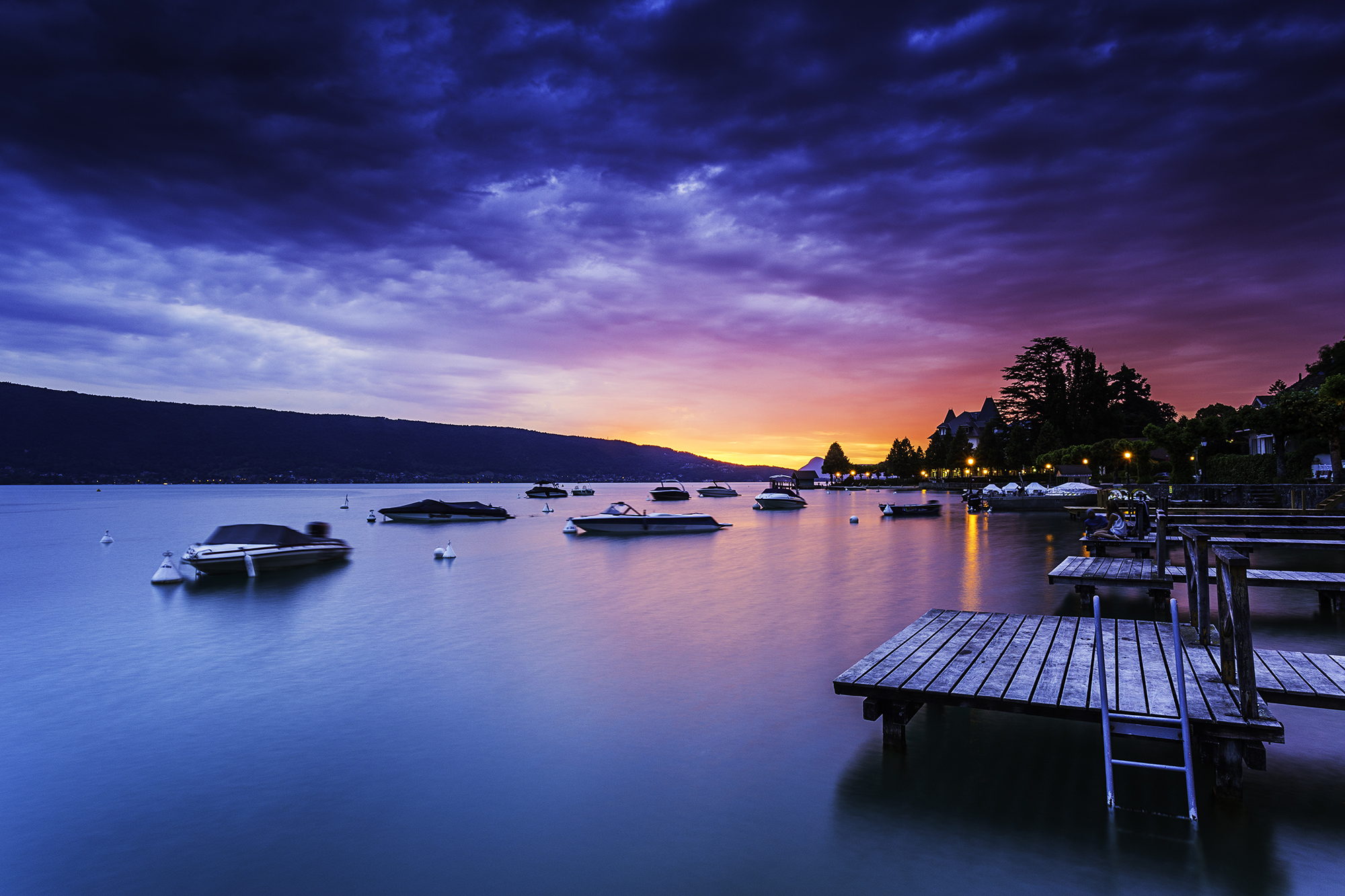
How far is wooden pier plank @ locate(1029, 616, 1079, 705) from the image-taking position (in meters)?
6.42

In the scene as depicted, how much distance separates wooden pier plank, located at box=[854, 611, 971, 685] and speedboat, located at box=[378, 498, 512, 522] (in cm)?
5668

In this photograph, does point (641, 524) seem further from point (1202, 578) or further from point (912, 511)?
point (1202, 578)

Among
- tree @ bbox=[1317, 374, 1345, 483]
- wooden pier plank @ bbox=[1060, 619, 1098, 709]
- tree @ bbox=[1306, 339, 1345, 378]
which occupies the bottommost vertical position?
wooden pier plank @ bbox=[1060, 619, 1098, 709]

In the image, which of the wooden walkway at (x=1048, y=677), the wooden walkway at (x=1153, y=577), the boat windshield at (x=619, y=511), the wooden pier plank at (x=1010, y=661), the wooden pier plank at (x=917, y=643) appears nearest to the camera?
the wooden walkway at (x=1048, y=677)

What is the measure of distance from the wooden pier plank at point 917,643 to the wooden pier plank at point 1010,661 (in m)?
0.83

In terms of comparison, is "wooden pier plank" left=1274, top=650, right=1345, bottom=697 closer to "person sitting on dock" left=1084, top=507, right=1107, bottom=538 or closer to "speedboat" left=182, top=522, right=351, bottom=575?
"person sitting on dock" left=1084, top=507, right=1107, bottom=538

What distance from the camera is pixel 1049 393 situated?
112m

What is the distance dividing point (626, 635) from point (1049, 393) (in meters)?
116

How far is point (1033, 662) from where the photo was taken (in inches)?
301

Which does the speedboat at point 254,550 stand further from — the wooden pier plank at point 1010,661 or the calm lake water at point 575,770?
the wooden pier plank at point 1010,661

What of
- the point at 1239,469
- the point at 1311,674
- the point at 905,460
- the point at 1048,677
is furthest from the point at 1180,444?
the point at 905,460

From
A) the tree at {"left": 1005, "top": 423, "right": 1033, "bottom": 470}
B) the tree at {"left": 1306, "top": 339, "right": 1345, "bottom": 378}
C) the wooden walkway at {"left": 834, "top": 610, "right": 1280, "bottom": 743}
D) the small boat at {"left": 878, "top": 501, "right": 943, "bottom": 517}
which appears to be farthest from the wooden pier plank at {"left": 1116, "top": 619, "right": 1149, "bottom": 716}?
the tree at {"left": 1005, "top": 423, "right": 1033, "bottom": 470}

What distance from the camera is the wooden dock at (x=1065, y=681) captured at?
593 centimetres

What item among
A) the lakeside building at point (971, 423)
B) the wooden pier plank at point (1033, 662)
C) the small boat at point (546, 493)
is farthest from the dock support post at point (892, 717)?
the lakeside building at point (971, 423)
